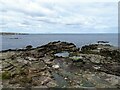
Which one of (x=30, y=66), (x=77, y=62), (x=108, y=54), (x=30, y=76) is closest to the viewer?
(x=30, y=76)

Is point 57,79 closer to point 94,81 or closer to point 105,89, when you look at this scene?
point 94,81

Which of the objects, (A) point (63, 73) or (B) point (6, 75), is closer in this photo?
(B) point (6, 75)

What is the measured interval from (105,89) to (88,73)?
5150mm

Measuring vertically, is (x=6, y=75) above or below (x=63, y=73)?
above

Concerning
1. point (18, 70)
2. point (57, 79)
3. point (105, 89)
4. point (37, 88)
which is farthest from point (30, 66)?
point (105, 89)

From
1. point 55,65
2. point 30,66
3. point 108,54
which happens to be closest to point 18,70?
point 30,66

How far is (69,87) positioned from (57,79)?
279cm

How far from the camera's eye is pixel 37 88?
2142cm

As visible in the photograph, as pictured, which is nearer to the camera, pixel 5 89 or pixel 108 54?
pixel 5 89

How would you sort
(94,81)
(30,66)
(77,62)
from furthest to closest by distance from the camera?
(77,62) < (30,66) < (94,81)

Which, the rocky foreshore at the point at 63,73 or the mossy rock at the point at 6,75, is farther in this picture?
the mossy rock at the point at 6,75

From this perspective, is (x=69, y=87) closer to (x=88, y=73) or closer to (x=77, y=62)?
(x=88, y=73)

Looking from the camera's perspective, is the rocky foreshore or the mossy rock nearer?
the rocky foreshore

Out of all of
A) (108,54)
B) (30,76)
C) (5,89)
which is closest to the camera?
(5,89)
